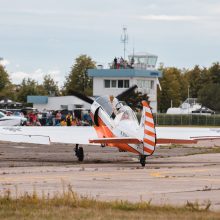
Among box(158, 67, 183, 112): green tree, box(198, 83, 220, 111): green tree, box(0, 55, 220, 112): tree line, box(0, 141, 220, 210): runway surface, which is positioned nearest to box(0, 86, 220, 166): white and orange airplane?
box(0, 141, 220, 210): runway surface

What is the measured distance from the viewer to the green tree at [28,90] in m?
174

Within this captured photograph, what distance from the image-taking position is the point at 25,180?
21.7 m

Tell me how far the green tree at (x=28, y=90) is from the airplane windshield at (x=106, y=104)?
5411 inches

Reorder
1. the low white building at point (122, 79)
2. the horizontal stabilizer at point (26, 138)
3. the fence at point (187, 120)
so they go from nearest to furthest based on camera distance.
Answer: the horizontal stabilizer at point (26, 138) → the fence at point (187, 120) → the low white building at point (122, 79)

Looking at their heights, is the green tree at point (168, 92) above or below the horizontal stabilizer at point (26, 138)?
above

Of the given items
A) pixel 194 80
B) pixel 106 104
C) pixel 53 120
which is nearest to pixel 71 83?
pixel 194 80

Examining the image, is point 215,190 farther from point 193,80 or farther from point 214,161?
point 193,80

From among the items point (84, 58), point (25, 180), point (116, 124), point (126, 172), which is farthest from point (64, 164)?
point (84, 58)

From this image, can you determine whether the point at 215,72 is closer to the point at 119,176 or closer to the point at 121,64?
the point at 121,64

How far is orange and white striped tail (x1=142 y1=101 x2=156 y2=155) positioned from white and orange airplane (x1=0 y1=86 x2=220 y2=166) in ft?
0.78

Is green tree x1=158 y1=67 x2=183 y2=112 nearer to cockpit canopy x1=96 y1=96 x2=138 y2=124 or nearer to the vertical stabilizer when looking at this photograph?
cockpit canopy x1=96 y1=96 x2=138 y2=124

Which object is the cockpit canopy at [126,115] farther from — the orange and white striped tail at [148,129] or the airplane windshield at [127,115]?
the orange and white striped tail at [148,129]

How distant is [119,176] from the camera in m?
23.3

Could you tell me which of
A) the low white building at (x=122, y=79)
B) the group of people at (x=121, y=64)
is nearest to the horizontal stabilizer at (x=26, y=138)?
the low white building at (x=122, y=79)
